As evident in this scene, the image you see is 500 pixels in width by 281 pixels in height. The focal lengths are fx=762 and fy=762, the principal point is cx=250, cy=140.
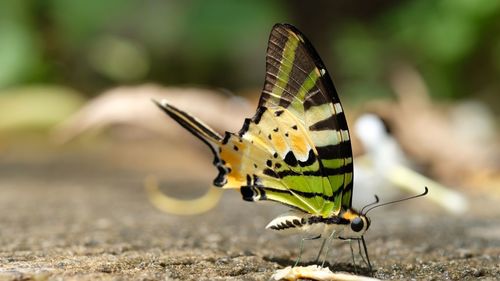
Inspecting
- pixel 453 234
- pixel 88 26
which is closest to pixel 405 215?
pixel 453 234

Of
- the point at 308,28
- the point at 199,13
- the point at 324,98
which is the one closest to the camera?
the point at 324,98

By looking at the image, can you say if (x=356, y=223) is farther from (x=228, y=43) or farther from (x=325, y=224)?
(x=228, y=43)

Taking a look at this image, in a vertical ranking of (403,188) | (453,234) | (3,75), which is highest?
(3,75)

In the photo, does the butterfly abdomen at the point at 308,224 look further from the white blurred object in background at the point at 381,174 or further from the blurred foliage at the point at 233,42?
the blurred foliage at the point at 233,42

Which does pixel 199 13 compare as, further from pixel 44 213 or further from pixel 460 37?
pixel 44 213

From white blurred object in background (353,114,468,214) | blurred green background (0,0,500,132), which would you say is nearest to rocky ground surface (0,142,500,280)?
white blurred object in background (353,114,468,214)

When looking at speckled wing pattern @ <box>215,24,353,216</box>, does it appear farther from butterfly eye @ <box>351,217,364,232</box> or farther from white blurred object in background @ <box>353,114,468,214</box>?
white blurred object in background @ <box>353,114,468,214</box>

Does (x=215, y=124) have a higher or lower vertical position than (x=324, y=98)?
higher
